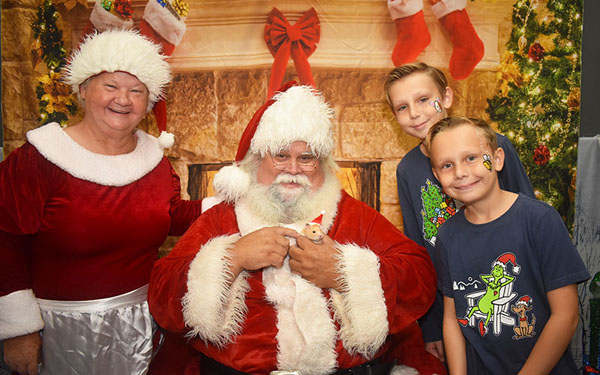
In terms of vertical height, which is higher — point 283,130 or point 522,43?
point 522,43

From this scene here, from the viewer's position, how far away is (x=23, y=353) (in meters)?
1.80

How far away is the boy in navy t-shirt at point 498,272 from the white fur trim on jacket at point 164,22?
2.20 m

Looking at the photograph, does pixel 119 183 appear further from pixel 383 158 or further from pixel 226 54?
pixel 383 158

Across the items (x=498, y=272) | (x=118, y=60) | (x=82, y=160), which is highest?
(x=118, y=60)

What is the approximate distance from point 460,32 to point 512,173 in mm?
1594

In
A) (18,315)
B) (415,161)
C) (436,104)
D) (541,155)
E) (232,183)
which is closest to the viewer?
(18,315)

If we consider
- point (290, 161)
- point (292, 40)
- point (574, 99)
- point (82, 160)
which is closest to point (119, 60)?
point (82, 160)

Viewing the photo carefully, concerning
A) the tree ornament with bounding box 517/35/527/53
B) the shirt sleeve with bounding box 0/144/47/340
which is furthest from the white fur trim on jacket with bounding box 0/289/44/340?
the tree ornament with bounding box 517/35/527/53

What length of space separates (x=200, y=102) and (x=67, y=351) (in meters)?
1.93

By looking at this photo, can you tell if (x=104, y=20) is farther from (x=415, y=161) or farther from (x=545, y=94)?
(x=545, y=94)

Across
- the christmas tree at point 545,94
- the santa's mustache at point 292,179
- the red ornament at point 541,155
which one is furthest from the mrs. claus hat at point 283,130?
the red ornament at point 541,155

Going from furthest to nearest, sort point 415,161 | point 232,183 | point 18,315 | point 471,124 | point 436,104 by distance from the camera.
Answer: point 415,161 → point 436,104 → point 232,183 → point 18,315 → point 471,124

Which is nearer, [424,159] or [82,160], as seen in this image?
[82,160]

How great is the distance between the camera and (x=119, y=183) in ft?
6.22
